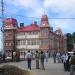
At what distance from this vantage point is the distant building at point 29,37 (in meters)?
132

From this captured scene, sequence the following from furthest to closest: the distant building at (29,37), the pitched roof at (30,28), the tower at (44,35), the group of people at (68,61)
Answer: the pitched roof at (30,28), the distant building at (29,37), the tower at (44,35), the group of people at (68,61)

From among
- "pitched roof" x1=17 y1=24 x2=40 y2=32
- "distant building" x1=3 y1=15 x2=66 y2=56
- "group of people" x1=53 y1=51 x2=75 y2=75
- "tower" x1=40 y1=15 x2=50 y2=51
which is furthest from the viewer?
"pitched roof" x1=17 y1=24 x2=40 y2=32

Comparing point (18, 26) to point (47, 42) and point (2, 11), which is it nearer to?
point (47, 42)

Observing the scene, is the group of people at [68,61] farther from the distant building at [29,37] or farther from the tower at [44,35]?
the distant building at [29,37]

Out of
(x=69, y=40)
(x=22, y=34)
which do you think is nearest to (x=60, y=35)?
(x=69, y=40)

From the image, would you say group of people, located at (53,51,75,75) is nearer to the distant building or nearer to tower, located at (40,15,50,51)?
tower, located at (40,15,50,51)

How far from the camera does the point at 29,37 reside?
139 metres

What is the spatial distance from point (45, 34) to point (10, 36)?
16.3m

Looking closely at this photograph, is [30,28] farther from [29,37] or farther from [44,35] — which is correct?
[44,35]

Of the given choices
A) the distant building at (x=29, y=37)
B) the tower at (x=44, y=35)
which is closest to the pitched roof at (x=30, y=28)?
the distant building at (x=29, y=37)

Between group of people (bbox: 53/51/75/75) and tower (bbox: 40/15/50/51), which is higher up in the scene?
tower (bbox: 40/15/50/51)

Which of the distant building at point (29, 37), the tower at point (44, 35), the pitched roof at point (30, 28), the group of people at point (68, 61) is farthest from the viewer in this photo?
the pitched roof at point (30, 28)

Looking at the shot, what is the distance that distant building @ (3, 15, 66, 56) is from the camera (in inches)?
5211

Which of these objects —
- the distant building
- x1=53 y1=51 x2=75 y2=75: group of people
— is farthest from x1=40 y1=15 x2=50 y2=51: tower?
x1=53 y1=51 x2=75 y2=75: group of people
